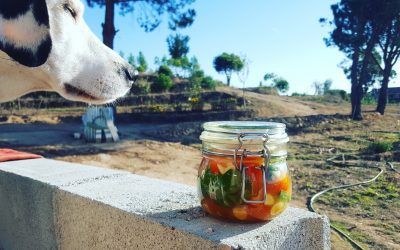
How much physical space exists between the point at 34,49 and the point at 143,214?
826mm

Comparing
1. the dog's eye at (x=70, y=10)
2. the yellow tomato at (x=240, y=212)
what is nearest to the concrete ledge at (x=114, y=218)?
the yellow tomato at (x=240, y=212)

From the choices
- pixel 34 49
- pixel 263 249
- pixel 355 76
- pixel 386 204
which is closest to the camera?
pixel 263 249

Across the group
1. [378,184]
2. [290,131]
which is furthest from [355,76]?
[378,184]

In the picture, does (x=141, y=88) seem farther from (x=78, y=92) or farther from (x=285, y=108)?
(x=78, y=92)

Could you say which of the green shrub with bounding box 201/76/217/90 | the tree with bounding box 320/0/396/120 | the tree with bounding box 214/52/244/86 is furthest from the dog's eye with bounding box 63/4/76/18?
the tree with bounding box 214/52/244/86

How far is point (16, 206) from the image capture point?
7.07 feet

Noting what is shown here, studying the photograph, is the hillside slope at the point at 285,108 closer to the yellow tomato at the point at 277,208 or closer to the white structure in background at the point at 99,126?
the white structure in background at the point at 99,126

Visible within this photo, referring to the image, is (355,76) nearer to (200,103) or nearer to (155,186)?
(200,103)

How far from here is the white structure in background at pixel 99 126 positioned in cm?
959

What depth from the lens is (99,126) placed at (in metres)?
9.69

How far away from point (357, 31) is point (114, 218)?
18.1 m

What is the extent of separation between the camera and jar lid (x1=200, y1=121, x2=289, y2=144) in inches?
43.3

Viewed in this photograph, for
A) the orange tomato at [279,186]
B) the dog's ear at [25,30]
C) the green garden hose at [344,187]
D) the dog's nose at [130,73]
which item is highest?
the dog's ear at [25,30]

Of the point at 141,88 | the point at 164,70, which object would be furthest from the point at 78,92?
the point at 164,70
